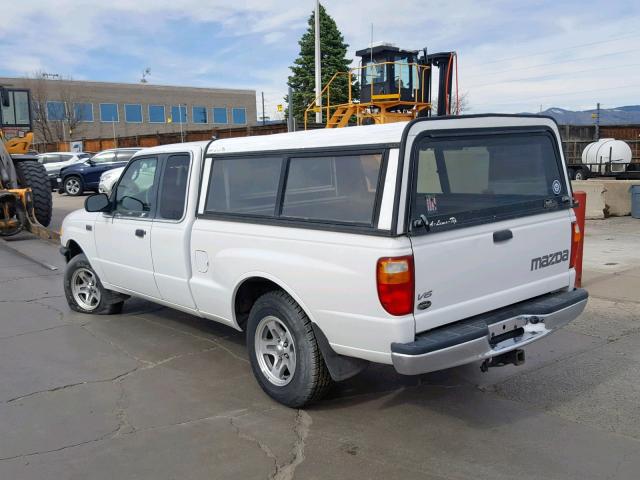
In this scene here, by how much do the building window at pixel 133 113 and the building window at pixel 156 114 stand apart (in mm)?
1360

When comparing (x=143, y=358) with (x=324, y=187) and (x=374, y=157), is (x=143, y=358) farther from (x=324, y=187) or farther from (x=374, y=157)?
(x=374, y=157)

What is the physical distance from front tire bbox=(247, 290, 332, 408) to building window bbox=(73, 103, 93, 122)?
213 feet

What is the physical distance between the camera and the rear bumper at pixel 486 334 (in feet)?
10.9

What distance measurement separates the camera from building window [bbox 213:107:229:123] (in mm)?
75438

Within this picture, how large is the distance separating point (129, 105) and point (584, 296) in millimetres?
71806

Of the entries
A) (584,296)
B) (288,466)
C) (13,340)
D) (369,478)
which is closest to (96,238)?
(13,340)

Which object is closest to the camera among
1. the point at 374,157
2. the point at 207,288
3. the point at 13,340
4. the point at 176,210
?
the point at 374,157

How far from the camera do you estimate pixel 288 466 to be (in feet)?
11.1

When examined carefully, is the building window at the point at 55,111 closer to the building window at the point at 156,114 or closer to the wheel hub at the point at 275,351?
the building window at the point at 156,114

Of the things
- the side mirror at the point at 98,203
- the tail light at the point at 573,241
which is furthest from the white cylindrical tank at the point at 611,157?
the side mirror at the point at 98,203

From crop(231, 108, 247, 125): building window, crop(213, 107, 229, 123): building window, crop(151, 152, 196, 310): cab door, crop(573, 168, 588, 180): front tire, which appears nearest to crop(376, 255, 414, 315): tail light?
crop(151, 152, 196, 310): cab door

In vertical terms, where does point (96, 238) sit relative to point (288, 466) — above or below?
above

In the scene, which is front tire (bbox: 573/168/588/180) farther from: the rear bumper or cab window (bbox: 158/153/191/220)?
cab window (bbox: 158/153/191/220)

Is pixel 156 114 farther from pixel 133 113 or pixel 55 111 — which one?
pixel 55 111
